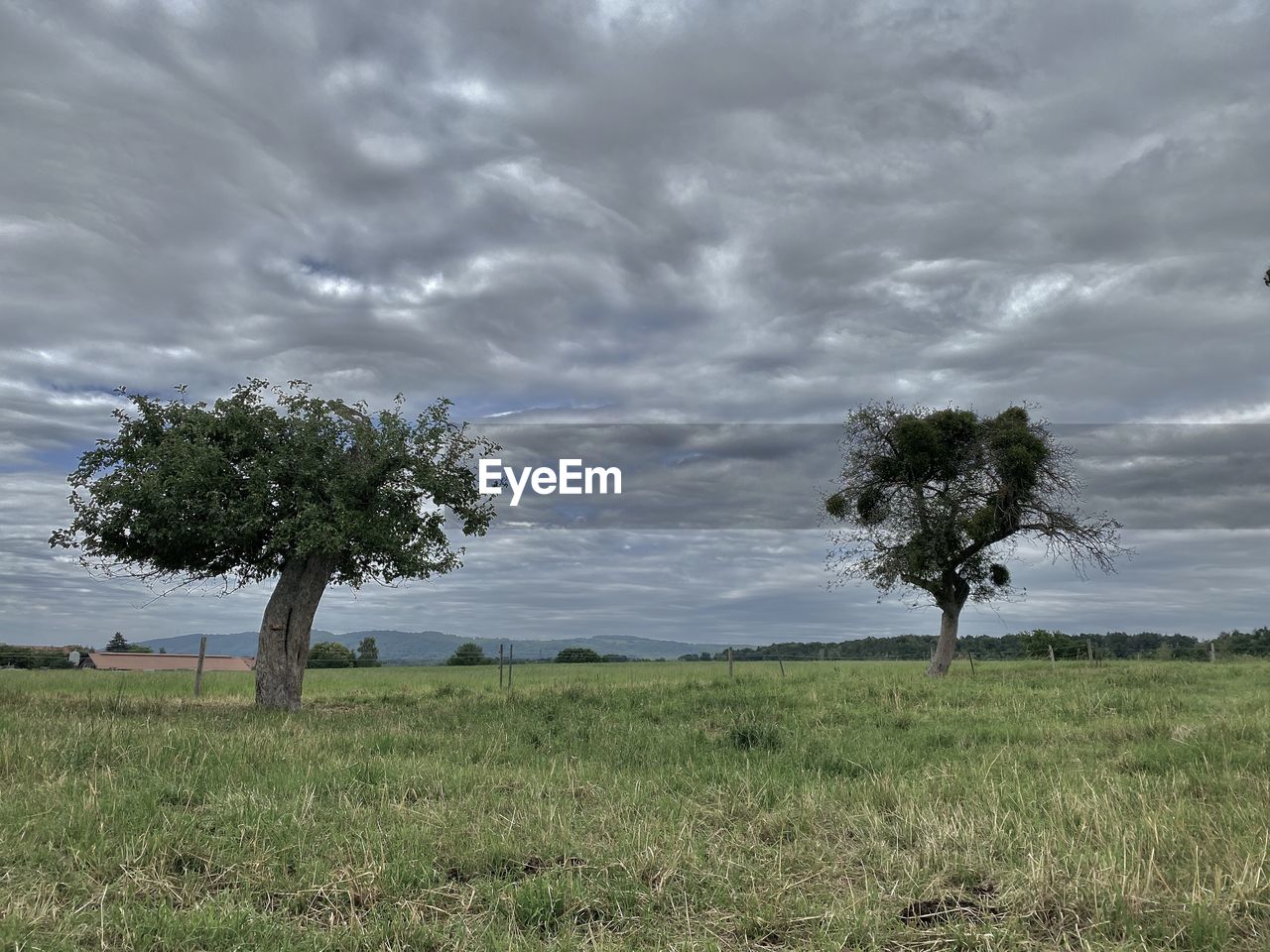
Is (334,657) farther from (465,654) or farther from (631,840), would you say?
(631,840)

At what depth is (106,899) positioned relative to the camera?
6.15 metres

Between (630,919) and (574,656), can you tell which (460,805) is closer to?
(630,919)

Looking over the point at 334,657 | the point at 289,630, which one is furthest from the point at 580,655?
the point at 289,630

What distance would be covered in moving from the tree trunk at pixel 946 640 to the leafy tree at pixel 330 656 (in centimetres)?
4972

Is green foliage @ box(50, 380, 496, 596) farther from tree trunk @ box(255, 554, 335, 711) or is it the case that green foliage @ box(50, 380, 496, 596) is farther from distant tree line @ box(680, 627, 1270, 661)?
distant tree line @ box(680, 627, 1270, 661)

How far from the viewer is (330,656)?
77750 millimetres

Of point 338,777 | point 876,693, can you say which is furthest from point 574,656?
point 338,777

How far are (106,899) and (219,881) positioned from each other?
75 centimetres

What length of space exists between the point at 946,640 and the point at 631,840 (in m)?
31.1

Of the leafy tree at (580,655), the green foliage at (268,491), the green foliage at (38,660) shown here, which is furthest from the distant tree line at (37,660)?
the green foliage at (268,491)

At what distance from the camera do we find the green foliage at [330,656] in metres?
72.0

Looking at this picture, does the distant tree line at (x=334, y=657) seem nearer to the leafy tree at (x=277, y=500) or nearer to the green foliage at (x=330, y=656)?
the green foliage at (x=330, y=656)

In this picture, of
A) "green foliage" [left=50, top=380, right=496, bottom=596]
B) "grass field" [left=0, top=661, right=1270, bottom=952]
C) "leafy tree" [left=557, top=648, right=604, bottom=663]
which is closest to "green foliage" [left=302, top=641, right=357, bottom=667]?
"leafy tree" [left=557, top=648, right=604, bottom=663]

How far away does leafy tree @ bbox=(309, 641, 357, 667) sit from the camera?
7200cm
